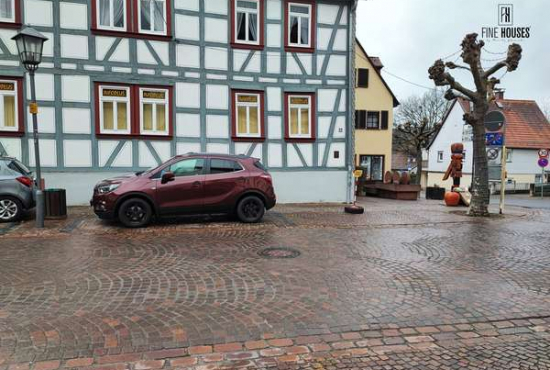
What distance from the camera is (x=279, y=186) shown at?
15148 millimetres

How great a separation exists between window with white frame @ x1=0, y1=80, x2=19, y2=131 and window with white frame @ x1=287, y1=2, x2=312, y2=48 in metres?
8.94

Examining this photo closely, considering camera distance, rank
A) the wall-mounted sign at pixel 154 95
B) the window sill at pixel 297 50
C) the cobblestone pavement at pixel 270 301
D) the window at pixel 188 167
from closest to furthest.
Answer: the cobblestone pavement at pixel 270 301, the window at pixel 188 167, the wall-mounted sign at pixel 154 95, the window sill at pixel 297 50

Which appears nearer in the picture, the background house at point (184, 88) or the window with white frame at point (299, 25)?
the background house at point (184, 88)

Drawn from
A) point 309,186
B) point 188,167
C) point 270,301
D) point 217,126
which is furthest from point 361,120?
point 270,301

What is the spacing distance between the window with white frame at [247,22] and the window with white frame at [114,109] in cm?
424

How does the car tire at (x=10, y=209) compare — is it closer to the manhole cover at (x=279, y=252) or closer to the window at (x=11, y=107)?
the window at (x=11, y=107)

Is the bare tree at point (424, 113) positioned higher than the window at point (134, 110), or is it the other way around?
the bare tree at point (424, 113)

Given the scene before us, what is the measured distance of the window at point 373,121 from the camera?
30125 mm

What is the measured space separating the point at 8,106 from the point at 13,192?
4.19 meters

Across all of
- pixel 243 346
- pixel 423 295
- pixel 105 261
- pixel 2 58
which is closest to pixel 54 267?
pixel 105 261

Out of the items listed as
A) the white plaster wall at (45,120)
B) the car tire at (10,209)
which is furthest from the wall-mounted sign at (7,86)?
the car tire at (10,209)

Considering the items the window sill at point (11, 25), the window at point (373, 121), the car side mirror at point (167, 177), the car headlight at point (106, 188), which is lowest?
the car headlight at point (106, 188)

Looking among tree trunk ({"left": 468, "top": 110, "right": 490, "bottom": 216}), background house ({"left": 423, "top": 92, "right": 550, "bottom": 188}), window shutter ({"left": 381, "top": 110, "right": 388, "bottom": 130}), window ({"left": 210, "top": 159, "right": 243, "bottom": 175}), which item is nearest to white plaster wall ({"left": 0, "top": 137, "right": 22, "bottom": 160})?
window ({"left": 210, "top": 159, "right": 243, "bottom": 175})

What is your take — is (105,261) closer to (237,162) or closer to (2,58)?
(237,162)
